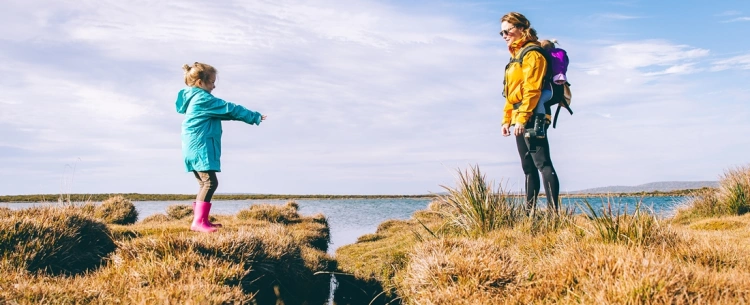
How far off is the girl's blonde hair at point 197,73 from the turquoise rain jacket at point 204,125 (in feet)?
0.62

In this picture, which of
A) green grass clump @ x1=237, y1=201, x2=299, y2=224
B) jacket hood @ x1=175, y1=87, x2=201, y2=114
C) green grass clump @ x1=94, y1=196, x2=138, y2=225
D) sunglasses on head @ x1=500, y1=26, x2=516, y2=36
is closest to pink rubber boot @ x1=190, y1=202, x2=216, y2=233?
jacket hood @ x1=175, y1=87, x2=201, y2=114

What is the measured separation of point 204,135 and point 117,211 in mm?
8518

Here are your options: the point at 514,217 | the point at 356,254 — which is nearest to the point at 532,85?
the point at 514,217

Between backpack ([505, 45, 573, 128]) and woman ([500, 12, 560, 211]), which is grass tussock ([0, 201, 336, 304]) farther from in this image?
backpack ([505, 45, 573, 128])

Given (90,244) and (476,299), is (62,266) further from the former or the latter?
(476,299)

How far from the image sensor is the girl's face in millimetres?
6922

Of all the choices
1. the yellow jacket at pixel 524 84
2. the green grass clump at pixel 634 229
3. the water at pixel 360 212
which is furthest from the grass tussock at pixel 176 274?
the yellow jacket at pixel 524 84

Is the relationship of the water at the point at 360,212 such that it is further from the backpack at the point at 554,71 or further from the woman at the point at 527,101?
the backpack at the point at 554,71

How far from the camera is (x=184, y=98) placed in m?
6.91

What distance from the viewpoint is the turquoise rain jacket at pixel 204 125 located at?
664cm

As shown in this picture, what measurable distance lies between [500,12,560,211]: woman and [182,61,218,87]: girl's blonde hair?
14.1 feet

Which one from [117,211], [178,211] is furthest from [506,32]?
[178,211]

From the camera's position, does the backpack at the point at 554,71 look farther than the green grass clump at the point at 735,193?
No

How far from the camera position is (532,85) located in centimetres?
542
